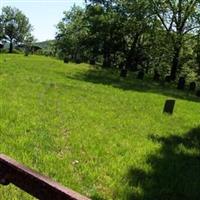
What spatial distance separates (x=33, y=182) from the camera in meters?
4.09

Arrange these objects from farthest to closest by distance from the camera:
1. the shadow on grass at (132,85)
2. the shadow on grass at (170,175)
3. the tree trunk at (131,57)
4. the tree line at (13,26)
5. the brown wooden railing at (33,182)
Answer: the tree line at (13,26) < the tree trunk at (131,57) < the shadow on grass at (132,85) < the shadow on grass at (170,175) < the brown wooden railing at (33,182)

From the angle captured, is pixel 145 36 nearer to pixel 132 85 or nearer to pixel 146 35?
pixel 146 35

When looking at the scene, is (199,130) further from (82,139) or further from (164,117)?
(82,139)

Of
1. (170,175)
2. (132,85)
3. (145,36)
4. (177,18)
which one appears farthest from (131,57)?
(170,175)

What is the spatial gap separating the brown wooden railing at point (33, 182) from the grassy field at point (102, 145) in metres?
2.47

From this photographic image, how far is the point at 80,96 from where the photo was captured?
20.5 meters

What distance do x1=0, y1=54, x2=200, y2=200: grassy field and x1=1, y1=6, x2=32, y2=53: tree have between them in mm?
101228

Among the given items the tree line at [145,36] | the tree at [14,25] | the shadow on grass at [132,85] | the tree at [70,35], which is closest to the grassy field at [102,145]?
the shadow on grass at [132,85]

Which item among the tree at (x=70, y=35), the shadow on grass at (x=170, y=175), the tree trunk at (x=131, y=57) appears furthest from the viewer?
the tree at (x=70, y=35)

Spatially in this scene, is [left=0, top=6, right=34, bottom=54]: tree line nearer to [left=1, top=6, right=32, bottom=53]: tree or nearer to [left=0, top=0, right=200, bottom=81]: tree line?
[left=1, top=6, right=32, bottom=53]: tree

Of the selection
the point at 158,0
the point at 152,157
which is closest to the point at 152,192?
the point at 152,157

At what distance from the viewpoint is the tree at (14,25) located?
118 meters

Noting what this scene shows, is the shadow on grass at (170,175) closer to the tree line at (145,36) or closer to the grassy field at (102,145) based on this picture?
the grassy field at (102,145)

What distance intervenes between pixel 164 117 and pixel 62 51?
8802cm
